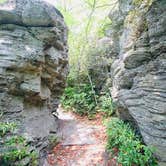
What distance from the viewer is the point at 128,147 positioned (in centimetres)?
613

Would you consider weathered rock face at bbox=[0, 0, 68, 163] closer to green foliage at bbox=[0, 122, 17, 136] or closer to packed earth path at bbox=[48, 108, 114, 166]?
green foliage at bbox=[0, 122, 17, 136]

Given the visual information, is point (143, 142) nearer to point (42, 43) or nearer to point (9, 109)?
point (9, 109)

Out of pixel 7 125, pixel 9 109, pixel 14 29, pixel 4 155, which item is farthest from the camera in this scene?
pixel 14 29

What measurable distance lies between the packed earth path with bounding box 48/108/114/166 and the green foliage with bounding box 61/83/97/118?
156 centimetres

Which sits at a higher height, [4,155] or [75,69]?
[75,69]

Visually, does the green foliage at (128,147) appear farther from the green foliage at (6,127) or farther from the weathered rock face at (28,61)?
the green foliage at (6,127)

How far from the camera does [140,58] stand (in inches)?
250

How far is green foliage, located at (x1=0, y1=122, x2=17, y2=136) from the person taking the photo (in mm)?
6027

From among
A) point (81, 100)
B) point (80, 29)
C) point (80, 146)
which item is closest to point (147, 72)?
point (80, 146)

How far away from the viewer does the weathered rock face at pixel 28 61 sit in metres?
6.66

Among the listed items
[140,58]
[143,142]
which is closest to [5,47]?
[140,58]

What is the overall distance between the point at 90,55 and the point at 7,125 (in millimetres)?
9195

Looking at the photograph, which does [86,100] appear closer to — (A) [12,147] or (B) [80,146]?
(B) [80,146]

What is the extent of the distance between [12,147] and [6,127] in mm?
677
